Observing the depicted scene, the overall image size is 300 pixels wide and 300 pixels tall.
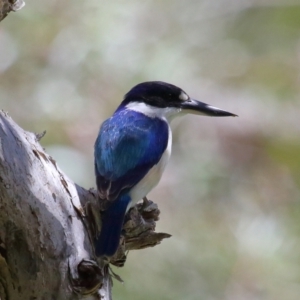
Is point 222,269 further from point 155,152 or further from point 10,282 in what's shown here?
point 10,282

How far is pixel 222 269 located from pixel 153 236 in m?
2.36

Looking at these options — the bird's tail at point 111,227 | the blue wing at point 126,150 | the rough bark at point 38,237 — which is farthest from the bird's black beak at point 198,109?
the rough bark at point 38,237

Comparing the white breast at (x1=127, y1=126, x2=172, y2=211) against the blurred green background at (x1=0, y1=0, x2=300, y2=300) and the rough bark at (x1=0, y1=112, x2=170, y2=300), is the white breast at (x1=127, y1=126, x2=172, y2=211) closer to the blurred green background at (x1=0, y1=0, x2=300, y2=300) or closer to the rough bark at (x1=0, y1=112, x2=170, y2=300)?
the rough bark at (x1=0, y1=112, x2=170, y2=300)

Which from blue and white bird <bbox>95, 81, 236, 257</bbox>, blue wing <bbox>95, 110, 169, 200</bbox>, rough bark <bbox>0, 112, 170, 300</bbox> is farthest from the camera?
blue wing <bbox>95, 110, 169, 200</bbox>

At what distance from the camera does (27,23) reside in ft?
18.1

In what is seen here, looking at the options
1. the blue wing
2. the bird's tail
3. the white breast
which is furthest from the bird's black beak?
the bird's tail

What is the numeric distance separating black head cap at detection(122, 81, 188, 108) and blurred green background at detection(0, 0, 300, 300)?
1.16 meters

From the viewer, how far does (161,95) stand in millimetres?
3797

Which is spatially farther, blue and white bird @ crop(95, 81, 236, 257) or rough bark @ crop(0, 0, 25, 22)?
blue and white bird @ crop(95, 81, 236, 257)

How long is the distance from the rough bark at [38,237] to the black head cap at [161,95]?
3.54 ft

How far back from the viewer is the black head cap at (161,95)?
377 centimetres

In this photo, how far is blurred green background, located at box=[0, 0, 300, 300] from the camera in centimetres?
515

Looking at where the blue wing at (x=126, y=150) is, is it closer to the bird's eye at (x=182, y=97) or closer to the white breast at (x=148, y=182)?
the white breast at (x=148, y=182)

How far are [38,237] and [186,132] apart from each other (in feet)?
10.2
